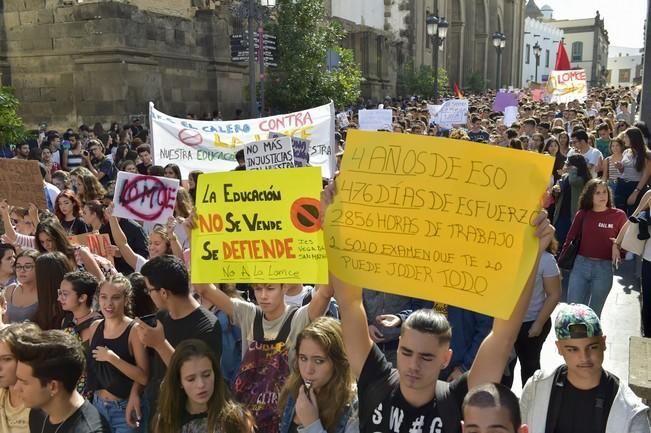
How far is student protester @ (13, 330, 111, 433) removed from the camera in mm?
2859

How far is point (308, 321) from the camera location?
356 cm

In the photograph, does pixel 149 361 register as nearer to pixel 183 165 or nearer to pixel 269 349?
pixel 269 349

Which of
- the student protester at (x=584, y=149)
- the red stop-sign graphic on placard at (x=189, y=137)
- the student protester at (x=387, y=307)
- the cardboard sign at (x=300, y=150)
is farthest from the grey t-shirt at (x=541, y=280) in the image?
the student protester at (x=584, y=149)

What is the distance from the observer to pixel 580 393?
2.72 meters

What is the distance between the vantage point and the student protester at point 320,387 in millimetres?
2885

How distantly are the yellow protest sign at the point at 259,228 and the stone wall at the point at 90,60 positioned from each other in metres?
12.5

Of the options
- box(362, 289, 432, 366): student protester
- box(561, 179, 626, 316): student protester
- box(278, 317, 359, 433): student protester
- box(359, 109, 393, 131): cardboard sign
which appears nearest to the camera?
box(278, 317, 359, 433): student protester

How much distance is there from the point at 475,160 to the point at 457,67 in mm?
49437

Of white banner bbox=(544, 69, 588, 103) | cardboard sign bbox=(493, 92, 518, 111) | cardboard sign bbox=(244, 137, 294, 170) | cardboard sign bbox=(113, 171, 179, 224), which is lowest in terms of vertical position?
cardboard sign bbox=(113, 171, 179, 224)

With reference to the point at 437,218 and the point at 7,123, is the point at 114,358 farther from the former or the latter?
the point at 7,123

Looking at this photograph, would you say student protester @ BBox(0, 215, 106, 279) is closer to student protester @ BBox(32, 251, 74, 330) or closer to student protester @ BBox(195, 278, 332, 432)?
Answer: student protester @ BBox(32, 251, 74, 330)

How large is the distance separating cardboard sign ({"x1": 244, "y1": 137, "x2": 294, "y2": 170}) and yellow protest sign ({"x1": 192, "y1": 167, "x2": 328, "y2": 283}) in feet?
8.48

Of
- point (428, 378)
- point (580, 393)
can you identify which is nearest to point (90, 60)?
point (428, 378)

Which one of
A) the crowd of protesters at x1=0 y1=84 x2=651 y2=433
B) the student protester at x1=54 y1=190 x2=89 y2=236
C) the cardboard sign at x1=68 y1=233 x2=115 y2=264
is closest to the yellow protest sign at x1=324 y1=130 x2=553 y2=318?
the crowd of protesters at x1=0 y1=84 x2=651 y2=433
